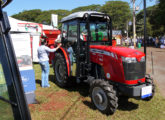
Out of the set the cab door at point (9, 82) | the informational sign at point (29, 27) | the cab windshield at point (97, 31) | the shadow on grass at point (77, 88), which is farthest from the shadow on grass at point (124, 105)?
the informational sign at point (29, 27)

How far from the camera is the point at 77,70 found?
176 inches

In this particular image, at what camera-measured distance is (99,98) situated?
3.58 m

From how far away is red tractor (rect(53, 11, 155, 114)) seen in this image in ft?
11.3

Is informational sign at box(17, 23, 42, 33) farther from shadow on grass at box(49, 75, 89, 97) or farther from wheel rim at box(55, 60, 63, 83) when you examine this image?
shadow on grass at box(49, 75, 89, 97)

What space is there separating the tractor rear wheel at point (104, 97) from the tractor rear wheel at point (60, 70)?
1.41 m

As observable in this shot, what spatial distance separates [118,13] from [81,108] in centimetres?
→ 5560

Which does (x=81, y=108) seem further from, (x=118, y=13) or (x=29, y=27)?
(x=118, y=13)

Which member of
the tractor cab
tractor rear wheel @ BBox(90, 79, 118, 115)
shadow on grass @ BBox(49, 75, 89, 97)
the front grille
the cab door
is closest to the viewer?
the cab door

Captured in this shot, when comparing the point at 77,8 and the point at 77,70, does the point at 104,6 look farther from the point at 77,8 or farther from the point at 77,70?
the point at 77,70

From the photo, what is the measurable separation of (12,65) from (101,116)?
2.57 meters

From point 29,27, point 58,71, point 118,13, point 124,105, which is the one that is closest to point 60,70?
point 58,71

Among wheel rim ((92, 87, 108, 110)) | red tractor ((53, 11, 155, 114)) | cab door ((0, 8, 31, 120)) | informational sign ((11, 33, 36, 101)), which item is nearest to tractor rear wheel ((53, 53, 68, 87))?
red tractor ((53, 11, 155, 114))

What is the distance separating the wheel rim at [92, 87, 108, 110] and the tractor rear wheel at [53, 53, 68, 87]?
1.41m

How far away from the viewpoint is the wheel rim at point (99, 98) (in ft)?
11.6
